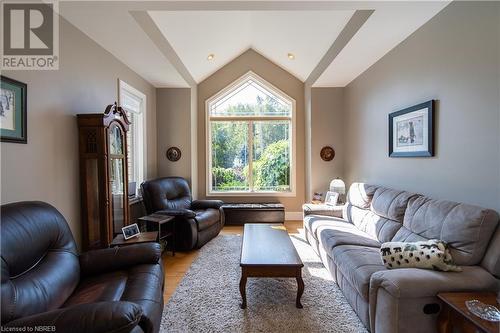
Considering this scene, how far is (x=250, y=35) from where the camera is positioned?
5066 millimetres

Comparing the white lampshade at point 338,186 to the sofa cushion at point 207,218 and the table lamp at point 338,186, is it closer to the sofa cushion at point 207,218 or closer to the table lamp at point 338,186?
the table lamp at point 338,186

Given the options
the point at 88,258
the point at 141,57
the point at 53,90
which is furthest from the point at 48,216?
the point at 141,57

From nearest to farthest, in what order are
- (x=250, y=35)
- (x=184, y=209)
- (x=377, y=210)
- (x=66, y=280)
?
Answer: (x=66, y=280)
(x=377, y=210)
(x=184, y=209)
(x=250, y=35)

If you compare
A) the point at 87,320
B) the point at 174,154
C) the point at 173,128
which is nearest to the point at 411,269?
the point at 87,320

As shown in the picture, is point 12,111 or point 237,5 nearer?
point 12,111

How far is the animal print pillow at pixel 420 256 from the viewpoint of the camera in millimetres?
1915

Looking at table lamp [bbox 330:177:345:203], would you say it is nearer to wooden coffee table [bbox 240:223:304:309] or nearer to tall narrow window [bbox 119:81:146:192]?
wooden coffee table [bbox 240:223:304:309]

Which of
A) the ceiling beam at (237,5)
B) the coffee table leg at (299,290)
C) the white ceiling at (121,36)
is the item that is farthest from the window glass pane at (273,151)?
the coffee table leg at (299,290)

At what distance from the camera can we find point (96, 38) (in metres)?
3.08

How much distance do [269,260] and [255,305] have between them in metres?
0.43

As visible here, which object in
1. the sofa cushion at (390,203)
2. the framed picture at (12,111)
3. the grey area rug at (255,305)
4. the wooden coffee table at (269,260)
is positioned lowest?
the grey area rug at (255,305)

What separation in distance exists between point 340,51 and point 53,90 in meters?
3.29

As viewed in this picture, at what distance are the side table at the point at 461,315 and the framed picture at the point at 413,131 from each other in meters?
1.44

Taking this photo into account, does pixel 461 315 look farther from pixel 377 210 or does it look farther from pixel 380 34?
pixel 380 34
